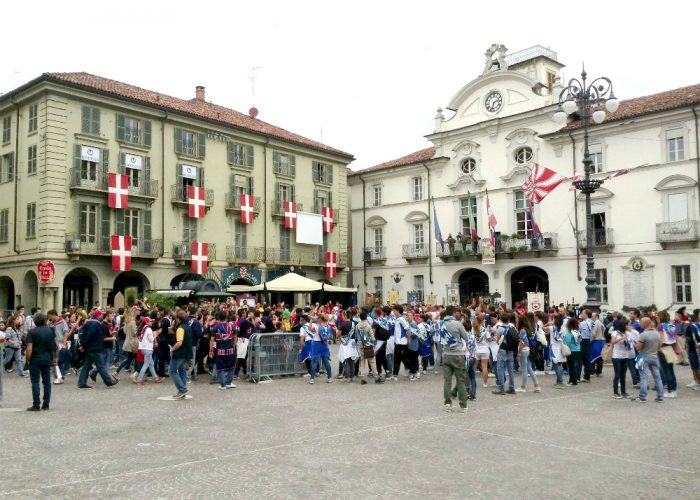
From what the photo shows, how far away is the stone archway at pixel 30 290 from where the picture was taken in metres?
31.1

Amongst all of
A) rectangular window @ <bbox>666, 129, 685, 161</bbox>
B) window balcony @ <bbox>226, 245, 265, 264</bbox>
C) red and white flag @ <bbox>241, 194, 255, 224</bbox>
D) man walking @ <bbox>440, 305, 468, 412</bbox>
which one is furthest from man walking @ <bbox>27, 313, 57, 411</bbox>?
rectangular window @ <bbox>666, 129, 685, 161</bbox>

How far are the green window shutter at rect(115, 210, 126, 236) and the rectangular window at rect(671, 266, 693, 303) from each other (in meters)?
27.4

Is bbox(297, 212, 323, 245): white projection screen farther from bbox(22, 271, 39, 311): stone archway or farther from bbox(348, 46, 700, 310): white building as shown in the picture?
bbox(22, 271, 39, 311): stone archway

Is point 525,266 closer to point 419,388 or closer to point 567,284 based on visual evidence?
point 567,284

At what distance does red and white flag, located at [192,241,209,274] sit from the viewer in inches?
1379

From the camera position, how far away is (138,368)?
52.8ft

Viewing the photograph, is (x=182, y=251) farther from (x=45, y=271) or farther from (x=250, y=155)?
(x=250, y=155)

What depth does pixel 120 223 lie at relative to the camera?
106 feet

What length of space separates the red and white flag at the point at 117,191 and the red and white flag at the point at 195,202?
3.78 m

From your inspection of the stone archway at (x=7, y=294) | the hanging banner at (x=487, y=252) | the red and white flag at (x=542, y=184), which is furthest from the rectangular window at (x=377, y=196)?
the stone archway at (x=7, y=294)

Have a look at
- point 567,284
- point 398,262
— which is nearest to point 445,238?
point 398,262

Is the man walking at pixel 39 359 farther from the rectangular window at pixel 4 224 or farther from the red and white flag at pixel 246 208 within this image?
the red and white flag at pixel 246 208

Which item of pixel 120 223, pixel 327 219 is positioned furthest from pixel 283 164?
pixel 120 223

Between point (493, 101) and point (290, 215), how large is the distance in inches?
567
